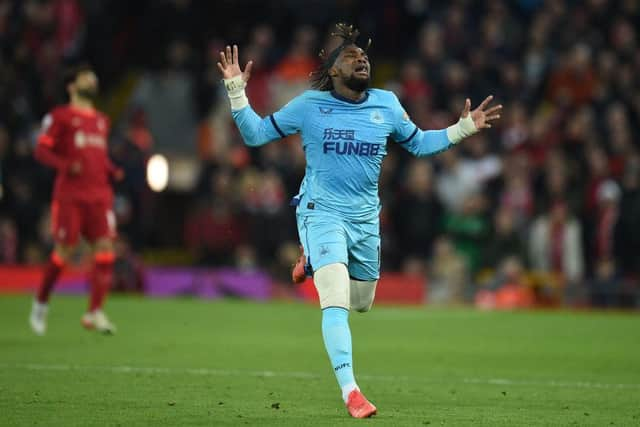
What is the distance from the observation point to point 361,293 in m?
9.97

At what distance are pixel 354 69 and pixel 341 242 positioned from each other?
4.09 feet

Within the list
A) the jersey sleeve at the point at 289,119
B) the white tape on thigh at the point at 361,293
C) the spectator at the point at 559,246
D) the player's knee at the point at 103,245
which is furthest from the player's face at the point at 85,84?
the spectator at the point at 559,246

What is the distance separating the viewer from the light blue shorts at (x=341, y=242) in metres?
9.41

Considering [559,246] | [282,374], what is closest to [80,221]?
[282,374]

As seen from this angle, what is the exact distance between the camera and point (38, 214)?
76.9 feet

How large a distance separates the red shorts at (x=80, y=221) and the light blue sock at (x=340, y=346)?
641 cm

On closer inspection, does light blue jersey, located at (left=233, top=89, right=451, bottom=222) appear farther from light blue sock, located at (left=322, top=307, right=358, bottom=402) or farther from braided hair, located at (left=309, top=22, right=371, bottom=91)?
light blue sock, located at (left=322, top=307, right=358, bottom=402)

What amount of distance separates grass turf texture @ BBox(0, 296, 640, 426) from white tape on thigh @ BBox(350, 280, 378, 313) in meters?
0.73

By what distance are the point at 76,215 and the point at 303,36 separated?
1055 centimetres

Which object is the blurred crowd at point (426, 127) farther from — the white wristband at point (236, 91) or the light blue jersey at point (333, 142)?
the white wristband at point (236, 91)

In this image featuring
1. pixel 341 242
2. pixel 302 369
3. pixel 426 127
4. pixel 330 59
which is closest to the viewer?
pixel 341 242

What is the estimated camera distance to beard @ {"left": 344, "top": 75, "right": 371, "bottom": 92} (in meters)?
9.66

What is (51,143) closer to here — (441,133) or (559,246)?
(441,133)

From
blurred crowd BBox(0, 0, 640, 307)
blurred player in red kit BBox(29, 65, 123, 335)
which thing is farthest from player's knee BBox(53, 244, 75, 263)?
blurred crowd BBox(0, 0, 640, 307)
